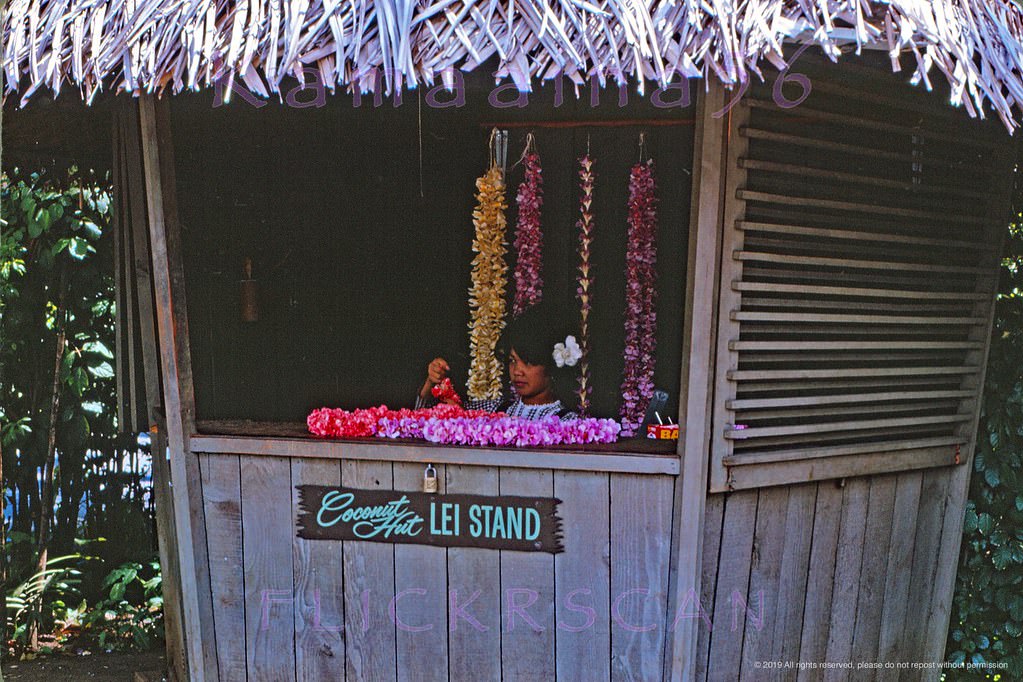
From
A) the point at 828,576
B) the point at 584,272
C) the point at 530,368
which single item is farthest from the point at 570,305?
the point at 828,576

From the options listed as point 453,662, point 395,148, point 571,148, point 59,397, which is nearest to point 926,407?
point 571,148

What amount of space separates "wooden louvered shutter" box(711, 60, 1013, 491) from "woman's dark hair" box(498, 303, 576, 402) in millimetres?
869

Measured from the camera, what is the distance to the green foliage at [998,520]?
A: 3994mm

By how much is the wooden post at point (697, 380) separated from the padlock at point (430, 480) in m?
0.78

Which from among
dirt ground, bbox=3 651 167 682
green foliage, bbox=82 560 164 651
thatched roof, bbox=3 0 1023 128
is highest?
thatched roof, bbox=3 0 1023 128

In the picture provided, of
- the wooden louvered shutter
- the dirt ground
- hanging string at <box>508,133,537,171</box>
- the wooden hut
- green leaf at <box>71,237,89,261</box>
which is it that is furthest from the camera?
green leaf at <box>71,237,89,261</box>

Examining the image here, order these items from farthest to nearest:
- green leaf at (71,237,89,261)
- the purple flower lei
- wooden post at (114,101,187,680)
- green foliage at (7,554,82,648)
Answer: green foliage at (7,554,82,648) → green leaf at (71,237,89,261) → wooden post at (114,101,187,680) → the purple flower lei

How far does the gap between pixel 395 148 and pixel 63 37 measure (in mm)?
1334

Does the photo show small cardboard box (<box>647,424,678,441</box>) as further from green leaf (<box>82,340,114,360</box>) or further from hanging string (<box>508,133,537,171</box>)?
green leaf (<box>82,340,114,360</box>)

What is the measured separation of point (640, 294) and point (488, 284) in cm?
62

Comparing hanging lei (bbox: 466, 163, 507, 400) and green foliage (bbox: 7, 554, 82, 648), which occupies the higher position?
hanging lei (bbox: 466, 163, 507, 400)

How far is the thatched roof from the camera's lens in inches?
101

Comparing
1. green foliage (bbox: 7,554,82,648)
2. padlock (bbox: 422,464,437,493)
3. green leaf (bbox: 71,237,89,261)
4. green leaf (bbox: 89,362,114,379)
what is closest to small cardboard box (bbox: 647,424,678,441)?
padlock (bbox: 422,464,437,493)

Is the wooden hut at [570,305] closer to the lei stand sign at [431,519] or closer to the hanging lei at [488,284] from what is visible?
Answer: the lei stand sign at [431,519]
